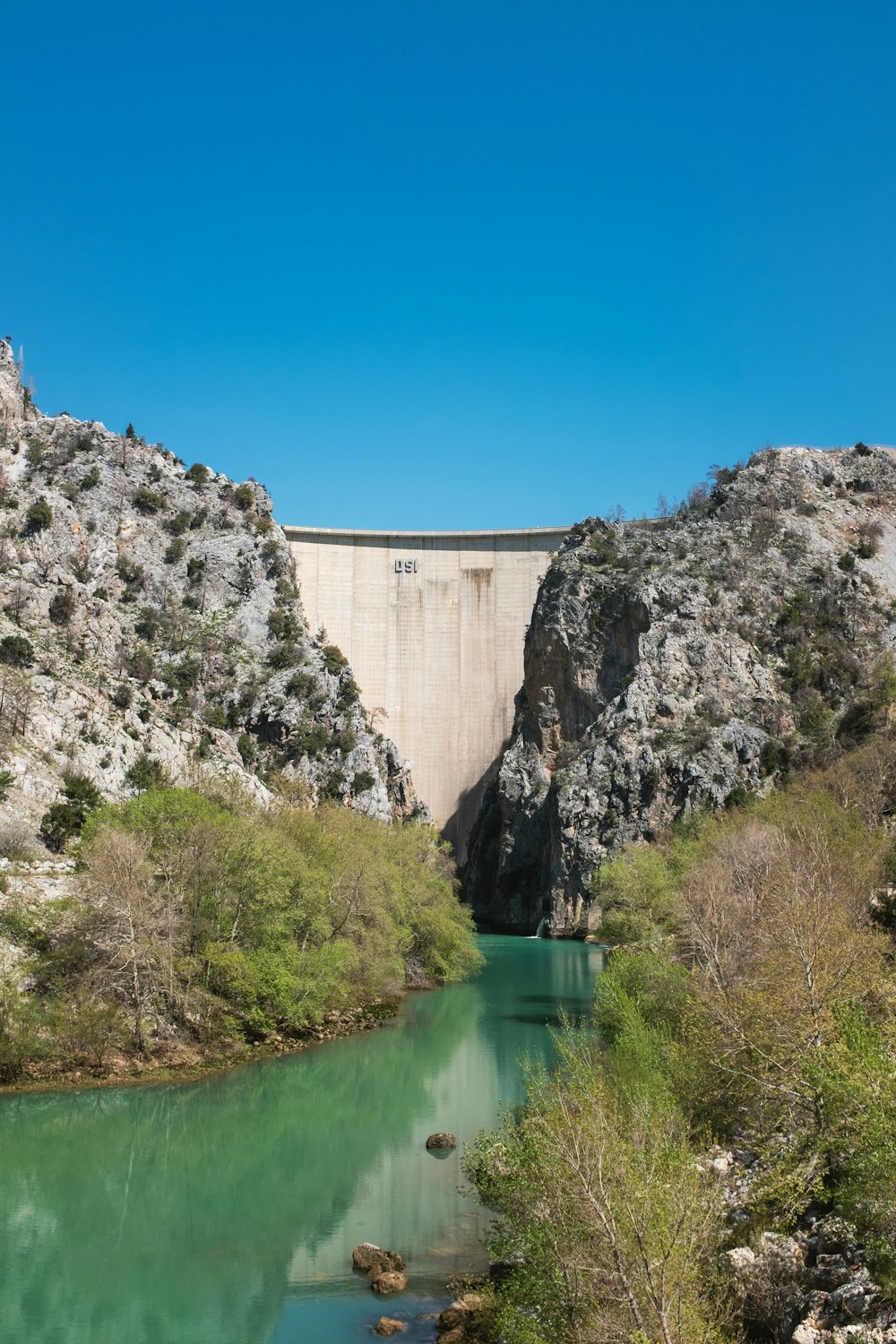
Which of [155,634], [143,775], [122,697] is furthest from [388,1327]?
[155,634]

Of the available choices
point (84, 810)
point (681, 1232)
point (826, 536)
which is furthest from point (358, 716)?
point (681, 1232)

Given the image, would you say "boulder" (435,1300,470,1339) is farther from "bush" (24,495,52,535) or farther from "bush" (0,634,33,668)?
"bush" (24,495,52,535)

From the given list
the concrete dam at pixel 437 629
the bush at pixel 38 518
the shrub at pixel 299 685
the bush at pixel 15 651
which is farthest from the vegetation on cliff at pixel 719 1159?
the concrete dam at pixel 437 629

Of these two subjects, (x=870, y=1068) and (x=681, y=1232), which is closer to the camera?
(x=681, y=1232)

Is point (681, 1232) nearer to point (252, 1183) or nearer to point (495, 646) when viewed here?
point (252, 1183)

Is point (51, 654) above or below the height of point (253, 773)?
above

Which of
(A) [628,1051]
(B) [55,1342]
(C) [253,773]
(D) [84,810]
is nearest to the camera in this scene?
(B) [55,1342]
